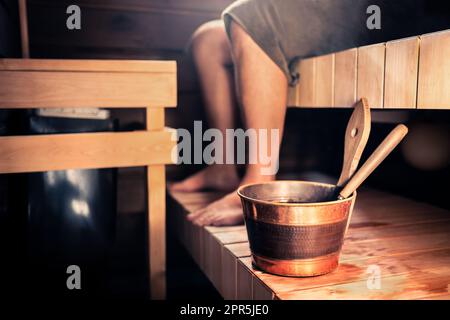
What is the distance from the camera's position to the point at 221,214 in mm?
1236

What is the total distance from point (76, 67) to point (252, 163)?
543mm

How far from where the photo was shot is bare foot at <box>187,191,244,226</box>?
48.0 inches

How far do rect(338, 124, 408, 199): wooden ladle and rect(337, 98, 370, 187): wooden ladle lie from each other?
0.12ft

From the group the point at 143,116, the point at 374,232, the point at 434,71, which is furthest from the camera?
the point at 143,116

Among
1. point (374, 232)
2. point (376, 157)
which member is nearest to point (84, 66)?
point (376, 157)

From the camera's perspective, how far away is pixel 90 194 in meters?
1.39

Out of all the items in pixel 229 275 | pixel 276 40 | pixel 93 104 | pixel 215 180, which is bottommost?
pixel 229 275

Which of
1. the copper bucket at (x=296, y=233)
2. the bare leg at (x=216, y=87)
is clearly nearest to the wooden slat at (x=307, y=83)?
the bare leg at (x=216, y=87)

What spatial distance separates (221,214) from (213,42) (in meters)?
0.72

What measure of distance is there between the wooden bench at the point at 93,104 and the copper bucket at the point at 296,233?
14.9 inches

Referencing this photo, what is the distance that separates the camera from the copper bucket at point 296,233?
79cm

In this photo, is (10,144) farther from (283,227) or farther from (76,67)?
(283,227)

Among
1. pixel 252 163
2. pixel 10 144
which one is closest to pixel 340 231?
pixel 252 163

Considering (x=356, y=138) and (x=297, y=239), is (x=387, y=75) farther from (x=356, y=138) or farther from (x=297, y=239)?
(x=297, y=239)
